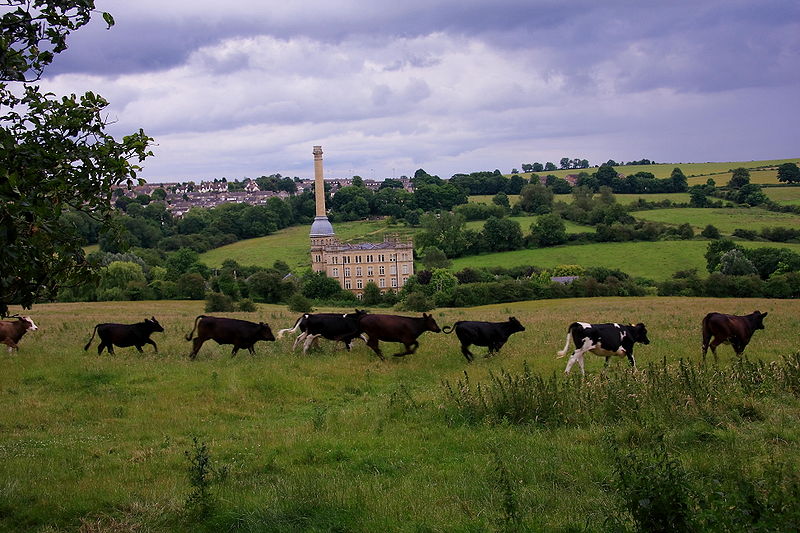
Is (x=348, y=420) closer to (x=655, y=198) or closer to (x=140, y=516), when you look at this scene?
(x=140, y=516)

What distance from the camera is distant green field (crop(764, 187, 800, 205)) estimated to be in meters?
131

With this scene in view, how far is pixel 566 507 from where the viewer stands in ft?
24.9

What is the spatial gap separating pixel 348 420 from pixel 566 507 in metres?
4.99

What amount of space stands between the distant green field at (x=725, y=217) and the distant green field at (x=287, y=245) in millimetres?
52527

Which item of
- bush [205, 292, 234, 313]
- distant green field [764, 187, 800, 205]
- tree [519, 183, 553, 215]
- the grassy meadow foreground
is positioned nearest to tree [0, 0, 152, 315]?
the grassy meadow foreground

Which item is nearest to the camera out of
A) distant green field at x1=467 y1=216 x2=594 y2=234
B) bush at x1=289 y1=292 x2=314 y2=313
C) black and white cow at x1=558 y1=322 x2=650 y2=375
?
black and white cow at x1=558 y1=322 x2=650 y2=375

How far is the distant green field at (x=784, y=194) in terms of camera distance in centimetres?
13073

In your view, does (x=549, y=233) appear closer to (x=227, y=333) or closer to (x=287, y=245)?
(x=287, y=245)

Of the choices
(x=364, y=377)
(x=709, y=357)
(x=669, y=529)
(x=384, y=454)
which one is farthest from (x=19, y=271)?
(x=709, y=357)

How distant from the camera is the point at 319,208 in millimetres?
132875

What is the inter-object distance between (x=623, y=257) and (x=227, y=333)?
285 ft

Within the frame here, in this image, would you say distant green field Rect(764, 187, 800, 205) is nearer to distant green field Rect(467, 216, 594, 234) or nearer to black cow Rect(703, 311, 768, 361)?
distant green field Rect(467, 216, 594, 234)

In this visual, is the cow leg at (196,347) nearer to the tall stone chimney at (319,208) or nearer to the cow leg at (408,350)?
the cow leg at (408,350)

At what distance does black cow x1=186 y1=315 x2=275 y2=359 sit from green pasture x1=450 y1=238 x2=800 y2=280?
74940 mm
